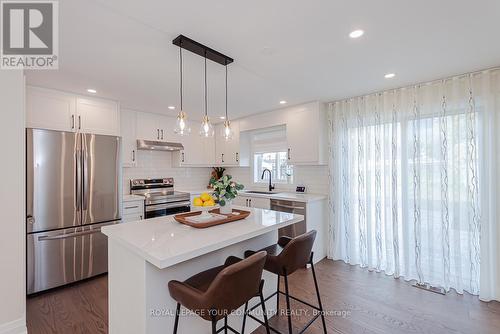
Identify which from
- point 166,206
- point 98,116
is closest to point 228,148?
point 166,206

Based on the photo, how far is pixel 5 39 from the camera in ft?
5.62

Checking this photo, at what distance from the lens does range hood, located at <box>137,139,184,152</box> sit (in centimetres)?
376

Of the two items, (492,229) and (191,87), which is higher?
(191,87)

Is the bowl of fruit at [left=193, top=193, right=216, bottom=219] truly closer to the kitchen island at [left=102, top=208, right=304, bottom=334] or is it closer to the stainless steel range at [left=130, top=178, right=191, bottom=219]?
the kitchen island at [left=102, top=208, right=304, bottom=334]

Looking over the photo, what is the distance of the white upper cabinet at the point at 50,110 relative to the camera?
8.68 ft

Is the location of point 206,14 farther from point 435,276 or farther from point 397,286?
point 435,276

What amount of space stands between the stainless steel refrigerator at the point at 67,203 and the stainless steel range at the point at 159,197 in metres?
0.53

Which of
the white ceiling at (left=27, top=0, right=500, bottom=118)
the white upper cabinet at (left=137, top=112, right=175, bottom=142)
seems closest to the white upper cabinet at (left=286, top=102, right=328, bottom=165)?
the white ceiling at (left=27, top=0, right=500, bottom=118)

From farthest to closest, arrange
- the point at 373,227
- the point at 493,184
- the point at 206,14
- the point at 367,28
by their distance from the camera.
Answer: the point at 373,227 < the point at 493,184 < the point at 367,28 < the point at 206,14

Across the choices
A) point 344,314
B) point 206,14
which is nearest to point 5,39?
point 206,14

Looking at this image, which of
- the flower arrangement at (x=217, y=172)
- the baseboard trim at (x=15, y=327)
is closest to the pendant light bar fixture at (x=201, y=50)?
the baseboard trim at (x=15, y=327)

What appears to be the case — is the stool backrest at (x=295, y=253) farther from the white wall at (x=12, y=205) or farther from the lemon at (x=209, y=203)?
the white wall at (x=12, y=205)

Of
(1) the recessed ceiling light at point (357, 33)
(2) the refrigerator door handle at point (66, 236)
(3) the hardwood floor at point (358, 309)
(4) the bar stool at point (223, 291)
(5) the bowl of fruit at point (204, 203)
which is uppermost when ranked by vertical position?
(1) the recessed ceiling light at point (357, 33)

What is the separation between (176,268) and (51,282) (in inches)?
85.7
